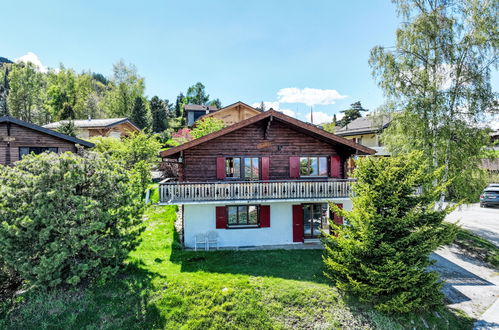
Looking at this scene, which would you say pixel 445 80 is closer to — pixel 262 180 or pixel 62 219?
pixel 262 180

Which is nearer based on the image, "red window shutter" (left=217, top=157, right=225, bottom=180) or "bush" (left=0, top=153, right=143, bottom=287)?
"bush" (left=0, top=153, right=143, bottom=287)

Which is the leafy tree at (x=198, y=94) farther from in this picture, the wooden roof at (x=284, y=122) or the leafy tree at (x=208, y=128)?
the wooden roof at (x=284, y=122)

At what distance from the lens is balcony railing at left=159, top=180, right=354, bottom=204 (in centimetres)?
1295

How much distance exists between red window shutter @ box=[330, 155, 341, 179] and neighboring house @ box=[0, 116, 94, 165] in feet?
57.6

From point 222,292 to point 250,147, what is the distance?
7.87m

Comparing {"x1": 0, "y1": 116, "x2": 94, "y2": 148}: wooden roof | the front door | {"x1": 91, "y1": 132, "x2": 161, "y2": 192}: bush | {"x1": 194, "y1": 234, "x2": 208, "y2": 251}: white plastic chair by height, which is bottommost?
{"x1": 194, "y1": 234, "x2": 208, "y2": 251}: white plastic chair

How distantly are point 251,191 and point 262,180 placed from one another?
1.29m

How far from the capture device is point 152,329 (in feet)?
27.7

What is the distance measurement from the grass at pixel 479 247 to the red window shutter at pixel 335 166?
757 cm

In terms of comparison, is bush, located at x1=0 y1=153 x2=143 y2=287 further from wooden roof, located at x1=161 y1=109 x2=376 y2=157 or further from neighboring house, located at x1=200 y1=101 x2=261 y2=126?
neighboring house, located at x1=200 y1=101 x2=261 y2=126

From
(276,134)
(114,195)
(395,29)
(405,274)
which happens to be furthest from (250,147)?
(395,29)

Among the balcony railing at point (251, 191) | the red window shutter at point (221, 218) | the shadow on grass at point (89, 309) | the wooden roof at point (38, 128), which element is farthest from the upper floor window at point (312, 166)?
the wooden roof at point (38, 128)

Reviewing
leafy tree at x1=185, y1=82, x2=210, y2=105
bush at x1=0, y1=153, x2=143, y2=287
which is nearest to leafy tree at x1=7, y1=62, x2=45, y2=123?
leafy tree at x1=185, y1=82, x2=210, y2=105

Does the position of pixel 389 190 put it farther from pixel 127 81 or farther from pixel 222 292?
pixel 127 81
